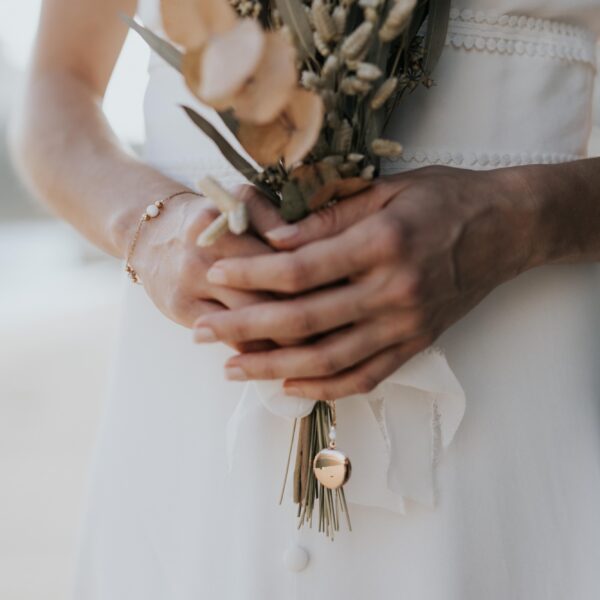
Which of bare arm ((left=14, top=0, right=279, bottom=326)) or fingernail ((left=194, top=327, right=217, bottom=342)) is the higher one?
bare arm ((left=14, top=0, right=279, bottom=326))

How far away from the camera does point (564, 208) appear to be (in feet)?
3.12

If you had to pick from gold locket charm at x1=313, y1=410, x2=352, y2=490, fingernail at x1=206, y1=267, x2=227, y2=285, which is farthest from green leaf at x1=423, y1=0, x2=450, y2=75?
gold locket charm at x1=313, y1=410, x2=352, y2=490

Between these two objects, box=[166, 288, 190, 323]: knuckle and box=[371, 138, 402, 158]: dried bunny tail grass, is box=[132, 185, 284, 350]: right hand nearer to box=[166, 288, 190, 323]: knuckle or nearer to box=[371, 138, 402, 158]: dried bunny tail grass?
box=[166, 288, 190, 323]: knuckle

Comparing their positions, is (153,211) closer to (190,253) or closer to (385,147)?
(190,253)

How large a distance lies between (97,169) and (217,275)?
1.34ft

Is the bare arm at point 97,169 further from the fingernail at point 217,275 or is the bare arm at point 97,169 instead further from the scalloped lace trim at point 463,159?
the scalloped lace trim at point 463,159

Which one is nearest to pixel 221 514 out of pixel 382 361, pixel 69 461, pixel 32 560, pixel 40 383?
pixel 382 361

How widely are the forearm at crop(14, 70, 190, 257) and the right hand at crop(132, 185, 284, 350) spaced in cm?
7

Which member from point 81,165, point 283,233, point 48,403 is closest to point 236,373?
point 283,233

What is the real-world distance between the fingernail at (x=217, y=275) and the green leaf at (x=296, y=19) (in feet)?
0.78

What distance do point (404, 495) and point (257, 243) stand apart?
37 centimetres

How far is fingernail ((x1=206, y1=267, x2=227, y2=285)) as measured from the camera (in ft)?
2.75

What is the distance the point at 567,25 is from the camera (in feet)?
3.55

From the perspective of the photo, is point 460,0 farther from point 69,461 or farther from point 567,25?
point 69,461
